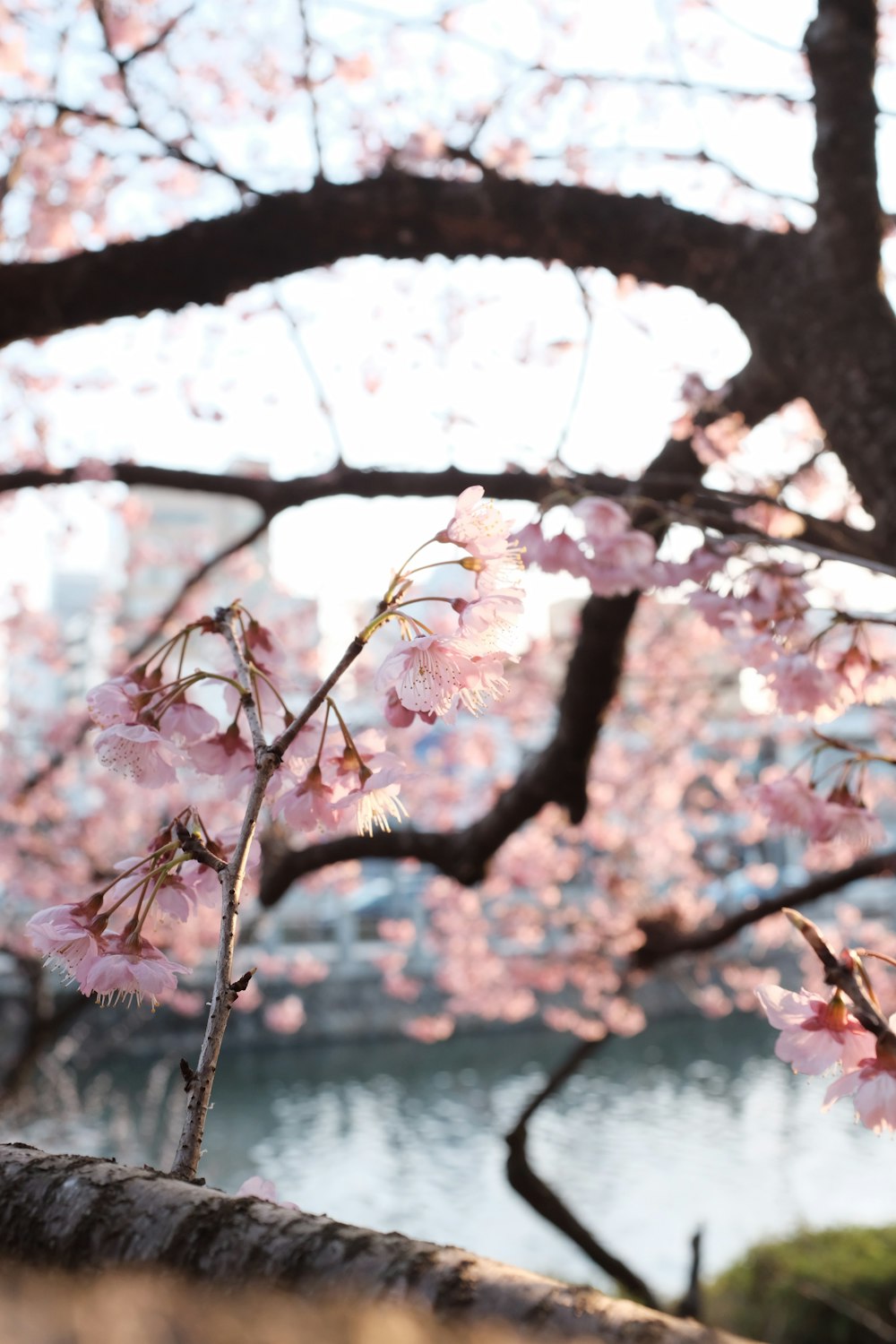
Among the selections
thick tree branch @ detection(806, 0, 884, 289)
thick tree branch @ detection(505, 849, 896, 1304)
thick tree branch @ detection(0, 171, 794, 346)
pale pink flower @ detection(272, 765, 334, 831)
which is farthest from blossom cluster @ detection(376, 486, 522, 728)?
thick tree branch @ detection(505, 849, 896, 1304)

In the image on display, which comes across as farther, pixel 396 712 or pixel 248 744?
pixel 248 744

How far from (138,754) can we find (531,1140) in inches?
455

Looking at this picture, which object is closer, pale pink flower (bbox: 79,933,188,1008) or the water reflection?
pale pink flower (bbox: 79,933,188,1008)

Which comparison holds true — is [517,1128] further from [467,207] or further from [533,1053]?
[533,1053]

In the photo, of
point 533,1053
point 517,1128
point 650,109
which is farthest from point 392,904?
point 517,1128

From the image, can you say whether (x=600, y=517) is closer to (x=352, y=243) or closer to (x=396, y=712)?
(x=396, y=712)

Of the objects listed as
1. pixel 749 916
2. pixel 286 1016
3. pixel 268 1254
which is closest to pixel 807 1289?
pixel 749 916

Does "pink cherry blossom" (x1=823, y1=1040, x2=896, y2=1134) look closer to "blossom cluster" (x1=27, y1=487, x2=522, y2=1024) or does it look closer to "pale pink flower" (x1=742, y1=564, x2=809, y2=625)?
"blossom cluster" (x1=27, y1=487, x2=522, y2=1024)

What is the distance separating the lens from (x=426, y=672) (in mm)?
859

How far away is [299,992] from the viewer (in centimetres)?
1606

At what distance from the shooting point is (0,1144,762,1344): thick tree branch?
0.45m

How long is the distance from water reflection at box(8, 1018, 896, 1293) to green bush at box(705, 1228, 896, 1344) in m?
0.94

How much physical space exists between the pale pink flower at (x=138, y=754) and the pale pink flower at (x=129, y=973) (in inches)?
6.0

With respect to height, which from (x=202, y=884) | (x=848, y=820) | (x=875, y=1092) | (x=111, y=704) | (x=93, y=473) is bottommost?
(x=875, y=1092)
